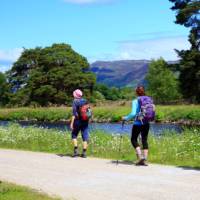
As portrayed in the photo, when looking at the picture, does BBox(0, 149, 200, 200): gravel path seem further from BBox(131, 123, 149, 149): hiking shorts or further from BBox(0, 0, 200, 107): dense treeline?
BBox(0, 0, 200, 107): dense treeline

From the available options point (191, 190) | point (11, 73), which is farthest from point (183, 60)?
point (191, 190)

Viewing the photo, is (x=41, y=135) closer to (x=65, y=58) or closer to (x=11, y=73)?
(x=65, y=58)

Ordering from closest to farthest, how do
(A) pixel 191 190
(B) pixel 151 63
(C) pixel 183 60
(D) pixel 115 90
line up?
(A) pixel 191 190 → (C) pixel 183 60 → (B) pixel 151 63 → (D) pixel 115 90

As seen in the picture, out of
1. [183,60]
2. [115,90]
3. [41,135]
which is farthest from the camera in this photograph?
[115,90]

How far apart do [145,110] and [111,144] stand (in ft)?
12.4

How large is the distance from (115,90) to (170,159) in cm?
15545

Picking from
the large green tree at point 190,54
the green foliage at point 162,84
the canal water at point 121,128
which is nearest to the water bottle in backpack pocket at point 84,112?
the canal water at point 121,128

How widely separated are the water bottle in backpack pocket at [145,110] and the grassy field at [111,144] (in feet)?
4.05

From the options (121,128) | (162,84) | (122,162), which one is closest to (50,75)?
(162,84)

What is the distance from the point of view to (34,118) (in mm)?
72375

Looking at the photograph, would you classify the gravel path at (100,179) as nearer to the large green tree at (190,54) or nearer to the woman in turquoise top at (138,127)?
the woman in turquoise top at (138,127)

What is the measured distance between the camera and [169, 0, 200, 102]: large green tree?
204 feet

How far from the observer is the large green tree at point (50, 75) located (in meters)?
88.6

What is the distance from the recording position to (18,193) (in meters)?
10.8
